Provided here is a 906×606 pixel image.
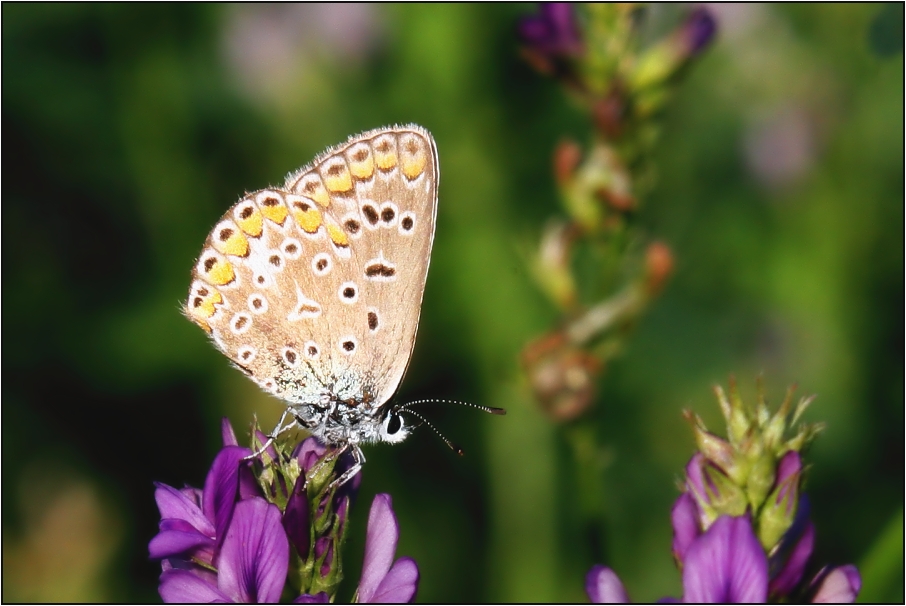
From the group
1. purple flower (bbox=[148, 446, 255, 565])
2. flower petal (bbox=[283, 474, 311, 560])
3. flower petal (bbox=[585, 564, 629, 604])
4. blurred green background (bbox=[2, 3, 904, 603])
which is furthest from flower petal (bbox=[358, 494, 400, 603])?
blurred green background (bbox=[2, 3, 904, 603])

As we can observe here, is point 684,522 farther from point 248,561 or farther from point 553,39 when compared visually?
point 553,39

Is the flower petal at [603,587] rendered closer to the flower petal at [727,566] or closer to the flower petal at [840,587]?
the flower petal at [727,566]

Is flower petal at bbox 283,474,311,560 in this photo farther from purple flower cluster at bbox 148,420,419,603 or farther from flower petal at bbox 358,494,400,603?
flower petal at bbox 358,494,400,603

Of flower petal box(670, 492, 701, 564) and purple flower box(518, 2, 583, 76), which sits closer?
flower petal box(670, 492, 701, 564)

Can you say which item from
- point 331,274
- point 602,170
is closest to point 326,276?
point 331,274

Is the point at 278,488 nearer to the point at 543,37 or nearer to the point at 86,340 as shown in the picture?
the point at 543,37

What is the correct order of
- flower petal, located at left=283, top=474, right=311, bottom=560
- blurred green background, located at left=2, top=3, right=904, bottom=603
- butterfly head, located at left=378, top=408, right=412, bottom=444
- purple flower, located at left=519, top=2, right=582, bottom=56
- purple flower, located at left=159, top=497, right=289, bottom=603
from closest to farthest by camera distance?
1. purple flower, located at left=159, top=497, right=289, bottom=603
2. flower petal, located at left=283, top=474, right=311, bottom=560
3. butterfly head, located at left=378, top=408, right=412, bottom=444
4. purple flower, located at left=519, top=2, right=582, bottom=56
5. blurred green background, located at left=2, top=3, right=904, bottom=603

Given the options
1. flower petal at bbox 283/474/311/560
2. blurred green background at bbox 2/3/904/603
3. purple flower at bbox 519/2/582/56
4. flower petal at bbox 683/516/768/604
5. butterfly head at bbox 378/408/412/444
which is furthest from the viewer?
blurred green background at bbox 2/3/904/603
